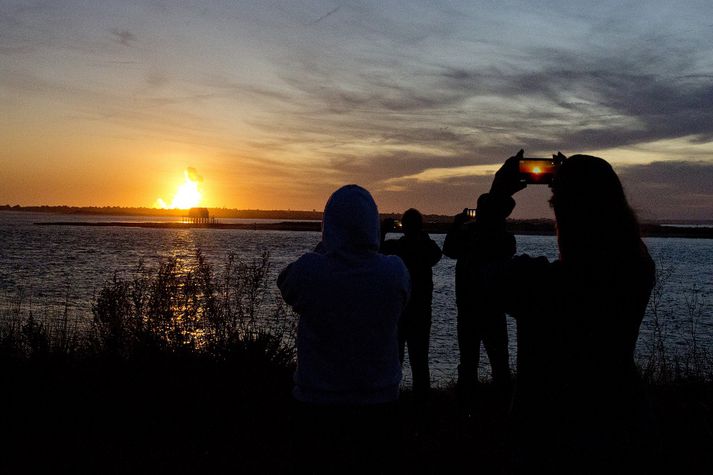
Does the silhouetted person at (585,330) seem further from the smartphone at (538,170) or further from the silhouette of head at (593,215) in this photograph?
the smartphone at (538,170)

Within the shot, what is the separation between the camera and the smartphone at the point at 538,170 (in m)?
2.47

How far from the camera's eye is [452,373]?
10750mm

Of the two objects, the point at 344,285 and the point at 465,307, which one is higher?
the point at 344,285

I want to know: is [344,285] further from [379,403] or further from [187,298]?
[187,298]

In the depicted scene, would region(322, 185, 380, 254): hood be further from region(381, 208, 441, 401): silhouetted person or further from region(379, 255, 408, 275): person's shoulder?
region(381, 208, 441, 401): silhouetted person

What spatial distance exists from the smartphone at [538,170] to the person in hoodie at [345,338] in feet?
2.68

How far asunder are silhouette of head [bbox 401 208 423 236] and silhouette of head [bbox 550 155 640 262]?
15.3 feet

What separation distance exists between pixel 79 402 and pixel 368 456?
13.6 ft

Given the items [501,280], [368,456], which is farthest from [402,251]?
[501,280]

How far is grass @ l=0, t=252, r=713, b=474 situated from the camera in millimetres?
4992

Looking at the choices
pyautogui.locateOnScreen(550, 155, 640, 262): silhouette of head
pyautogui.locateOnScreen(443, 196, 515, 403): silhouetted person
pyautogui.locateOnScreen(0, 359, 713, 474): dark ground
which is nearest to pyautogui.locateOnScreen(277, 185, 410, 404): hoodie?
pyautogui.locateOnScreen(550, 155, 640, 262): silhouette of head

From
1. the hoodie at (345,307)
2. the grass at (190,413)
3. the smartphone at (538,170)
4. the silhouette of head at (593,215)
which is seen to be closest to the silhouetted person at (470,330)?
the grass at (190,413)

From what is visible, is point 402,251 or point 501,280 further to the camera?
point 402,251

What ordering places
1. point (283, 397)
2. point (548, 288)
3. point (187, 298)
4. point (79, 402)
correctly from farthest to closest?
point (187, 298), point (283, 397), point (79, 402), point (548, 288)
